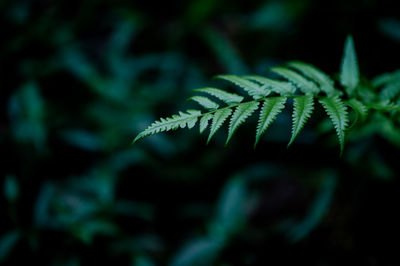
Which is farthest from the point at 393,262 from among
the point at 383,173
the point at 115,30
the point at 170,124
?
the point at 115,30

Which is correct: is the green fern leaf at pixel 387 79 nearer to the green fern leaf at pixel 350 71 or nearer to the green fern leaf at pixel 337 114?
the green fern leaf at pixel 350 71

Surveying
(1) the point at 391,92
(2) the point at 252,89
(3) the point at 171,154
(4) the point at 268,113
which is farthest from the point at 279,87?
(3) the point at 171,154

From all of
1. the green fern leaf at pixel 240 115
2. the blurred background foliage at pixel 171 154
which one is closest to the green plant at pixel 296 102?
the green fern leaf at pixel 240 115

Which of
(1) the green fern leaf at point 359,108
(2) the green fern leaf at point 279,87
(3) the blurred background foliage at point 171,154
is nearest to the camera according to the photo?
(1) the green fern leaf at point 359,108

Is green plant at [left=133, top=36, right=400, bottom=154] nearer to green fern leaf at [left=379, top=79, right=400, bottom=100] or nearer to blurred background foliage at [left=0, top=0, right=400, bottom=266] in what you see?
green fern leaf at [left=379, top=79, right=400, bottom=100]

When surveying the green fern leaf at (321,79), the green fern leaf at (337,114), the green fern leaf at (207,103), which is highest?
the green fern leaf at (321,79)

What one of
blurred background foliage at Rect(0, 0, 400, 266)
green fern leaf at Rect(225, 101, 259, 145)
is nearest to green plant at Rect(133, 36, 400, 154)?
green fern leaf at Rect(225, 101, 259, 145)

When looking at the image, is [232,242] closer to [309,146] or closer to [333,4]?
[309,146]
